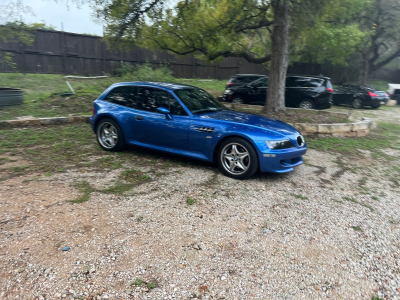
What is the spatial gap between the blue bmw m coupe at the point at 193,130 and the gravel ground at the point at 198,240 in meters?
0.46

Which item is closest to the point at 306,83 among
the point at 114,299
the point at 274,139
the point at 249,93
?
the point at 249,93

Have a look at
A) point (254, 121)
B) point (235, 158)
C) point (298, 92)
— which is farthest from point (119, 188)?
point (298, 92)

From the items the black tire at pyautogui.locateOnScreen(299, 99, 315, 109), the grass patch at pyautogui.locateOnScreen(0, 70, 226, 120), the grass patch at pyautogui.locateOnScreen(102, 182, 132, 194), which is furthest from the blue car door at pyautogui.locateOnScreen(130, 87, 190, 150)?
the black tire at pyautogui.locateOnScreen(299, 99, 315, 109)

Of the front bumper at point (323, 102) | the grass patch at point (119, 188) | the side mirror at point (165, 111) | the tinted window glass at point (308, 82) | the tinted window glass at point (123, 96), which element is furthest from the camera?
the tinted window glass at point (308, 82)

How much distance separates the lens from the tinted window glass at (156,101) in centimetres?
573

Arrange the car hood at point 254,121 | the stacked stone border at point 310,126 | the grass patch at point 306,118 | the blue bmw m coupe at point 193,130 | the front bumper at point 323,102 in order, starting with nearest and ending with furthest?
the blue bmw m coupe at point 193,130 < the car hood at point 254,121 < the stacked stone border at point 310,126 < the grass patch at point 306,118 < the front bumper at point 323,102

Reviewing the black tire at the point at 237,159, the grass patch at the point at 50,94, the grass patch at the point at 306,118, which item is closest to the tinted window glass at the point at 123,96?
the black tire at the point at 237,159

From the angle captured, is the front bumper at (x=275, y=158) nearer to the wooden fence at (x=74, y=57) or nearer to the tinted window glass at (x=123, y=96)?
the tinted window glass at (x=123, y=96)

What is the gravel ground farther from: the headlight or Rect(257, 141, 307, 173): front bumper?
the headlight

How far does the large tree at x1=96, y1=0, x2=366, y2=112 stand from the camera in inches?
388

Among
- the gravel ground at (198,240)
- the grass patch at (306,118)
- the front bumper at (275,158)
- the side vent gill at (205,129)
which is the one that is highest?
the side vent gill at (205,129)

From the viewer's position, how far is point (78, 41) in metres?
16.7

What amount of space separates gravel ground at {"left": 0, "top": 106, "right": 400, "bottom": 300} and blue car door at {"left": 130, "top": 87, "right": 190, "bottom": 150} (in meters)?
0.86

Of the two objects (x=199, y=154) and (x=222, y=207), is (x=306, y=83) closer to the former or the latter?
(x=199, y=154)
